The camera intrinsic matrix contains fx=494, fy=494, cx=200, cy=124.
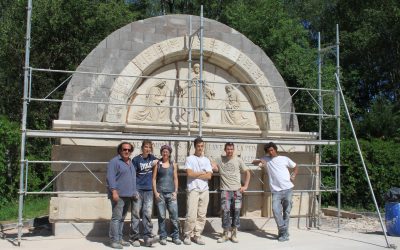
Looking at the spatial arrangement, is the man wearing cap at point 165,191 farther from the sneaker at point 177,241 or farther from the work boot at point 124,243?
the work boot at point 124,243

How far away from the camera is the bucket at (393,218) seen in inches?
357

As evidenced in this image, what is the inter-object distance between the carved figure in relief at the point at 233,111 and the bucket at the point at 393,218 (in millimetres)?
3202

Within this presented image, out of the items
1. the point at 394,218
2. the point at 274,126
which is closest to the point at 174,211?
the point at 274,126

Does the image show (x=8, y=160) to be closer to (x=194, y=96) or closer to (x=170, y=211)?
(x=194, y=96)

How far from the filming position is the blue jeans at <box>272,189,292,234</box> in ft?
27.5

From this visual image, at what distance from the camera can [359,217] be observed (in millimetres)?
12844

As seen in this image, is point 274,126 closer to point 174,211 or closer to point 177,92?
point 177,92

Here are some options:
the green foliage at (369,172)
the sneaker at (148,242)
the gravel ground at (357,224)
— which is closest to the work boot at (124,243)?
the sneaker at (148,242)

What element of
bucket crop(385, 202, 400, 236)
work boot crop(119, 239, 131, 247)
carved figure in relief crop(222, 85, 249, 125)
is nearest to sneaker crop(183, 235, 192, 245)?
work boot crop(119, 239, 131, 247)

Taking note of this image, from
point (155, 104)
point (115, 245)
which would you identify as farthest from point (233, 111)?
point (115, 245)

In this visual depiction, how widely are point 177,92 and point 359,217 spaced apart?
629cm

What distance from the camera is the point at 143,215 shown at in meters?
7.71

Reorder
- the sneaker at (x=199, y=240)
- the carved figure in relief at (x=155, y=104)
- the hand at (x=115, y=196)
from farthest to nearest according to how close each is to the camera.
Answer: the carved figure in relief at (x=155, y=104) → the sneaker at (x=199, y=240) → the hand at (x=115, y=196)

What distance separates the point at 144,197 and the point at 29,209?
649cm
